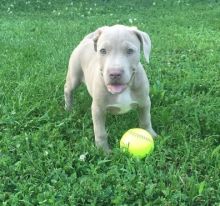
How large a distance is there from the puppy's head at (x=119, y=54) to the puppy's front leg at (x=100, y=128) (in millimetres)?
339

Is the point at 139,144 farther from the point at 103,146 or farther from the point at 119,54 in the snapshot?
the point at 119,54

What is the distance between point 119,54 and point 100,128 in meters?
0.79

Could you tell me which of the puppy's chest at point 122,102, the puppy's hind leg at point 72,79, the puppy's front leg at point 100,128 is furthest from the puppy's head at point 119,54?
the puppy's hind leg at point 72,79

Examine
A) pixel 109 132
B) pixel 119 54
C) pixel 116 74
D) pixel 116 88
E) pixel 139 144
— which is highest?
pixel 119 54

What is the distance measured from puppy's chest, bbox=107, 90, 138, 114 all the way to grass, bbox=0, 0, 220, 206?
334 millimetres

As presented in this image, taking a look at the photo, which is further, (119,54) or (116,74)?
(119,54)

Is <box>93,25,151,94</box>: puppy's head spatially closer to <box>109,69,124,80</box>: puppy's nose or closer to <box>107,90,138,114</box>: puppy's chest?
<box>109,69,124,80</box>: puppy's nose

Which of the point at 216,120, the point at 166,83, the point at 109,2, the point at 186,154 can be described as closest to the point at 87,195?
the point at 186,154

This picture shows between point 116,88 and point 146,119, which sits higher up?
point 116,88

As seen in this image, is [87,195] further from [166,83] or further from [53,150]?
[166,83]

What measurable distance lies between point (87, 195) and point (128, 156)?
0.68 meters

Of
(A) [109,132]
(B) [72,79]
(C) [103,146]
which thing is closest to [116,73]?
(C) [103,146]

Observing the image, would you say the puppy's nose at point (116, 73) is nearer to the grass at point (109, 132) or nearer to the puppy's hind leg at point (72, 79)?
the grass at point (109, 132)

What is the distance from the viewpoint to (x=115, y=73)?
4.37 m
